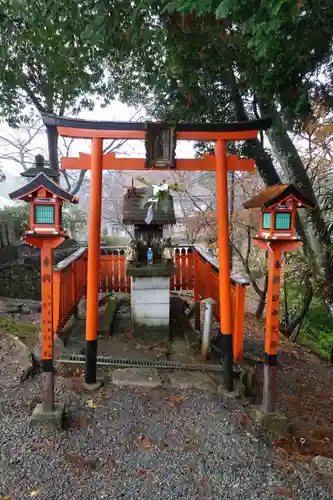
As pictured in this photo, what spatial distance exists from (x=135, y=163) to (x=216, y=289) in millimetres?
2711

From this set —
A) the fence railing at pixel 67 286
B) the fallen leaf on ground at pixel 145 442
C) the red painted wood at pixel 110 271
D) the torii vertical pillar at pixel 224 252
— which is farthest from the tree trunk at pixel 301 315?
the fallen leaf on ground at pixel 145 442

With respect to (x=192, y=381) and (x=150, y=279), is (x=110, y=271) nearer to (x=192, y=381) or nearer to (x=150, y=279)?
(x=150, y=279)

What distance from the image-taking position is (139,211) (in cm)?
566

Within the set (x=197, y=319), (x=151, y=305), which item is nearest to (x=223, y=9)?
(x=151, y=305)

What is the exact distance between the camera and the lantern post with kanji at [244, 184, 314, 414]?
3197mm

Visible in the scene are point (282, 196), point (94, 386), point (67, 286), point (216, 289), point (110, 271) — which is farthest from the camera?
point (110, 271)

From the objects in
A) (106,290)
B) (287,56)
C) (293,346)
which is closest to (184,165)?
(287,56)

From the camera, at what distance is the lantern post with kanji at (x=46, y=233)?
293 centimetres

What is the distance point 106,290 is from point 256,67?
5228mm

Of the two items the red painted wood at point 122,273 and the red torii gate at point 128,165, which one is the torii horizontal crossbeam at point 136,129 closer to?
the red torii gate at point 128,165

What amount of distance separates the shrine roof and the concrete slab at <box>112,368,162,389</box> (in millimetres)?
2509

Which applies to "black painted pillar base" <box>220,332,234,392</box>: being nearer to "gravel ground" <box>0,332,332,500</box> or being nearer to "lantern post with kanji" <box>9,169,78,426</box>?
"gravel ground" <box>0,332,332,500</box>

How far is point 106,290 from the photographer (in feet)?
23.8

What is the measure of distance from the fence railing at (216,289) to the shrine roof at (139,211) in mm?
1124
